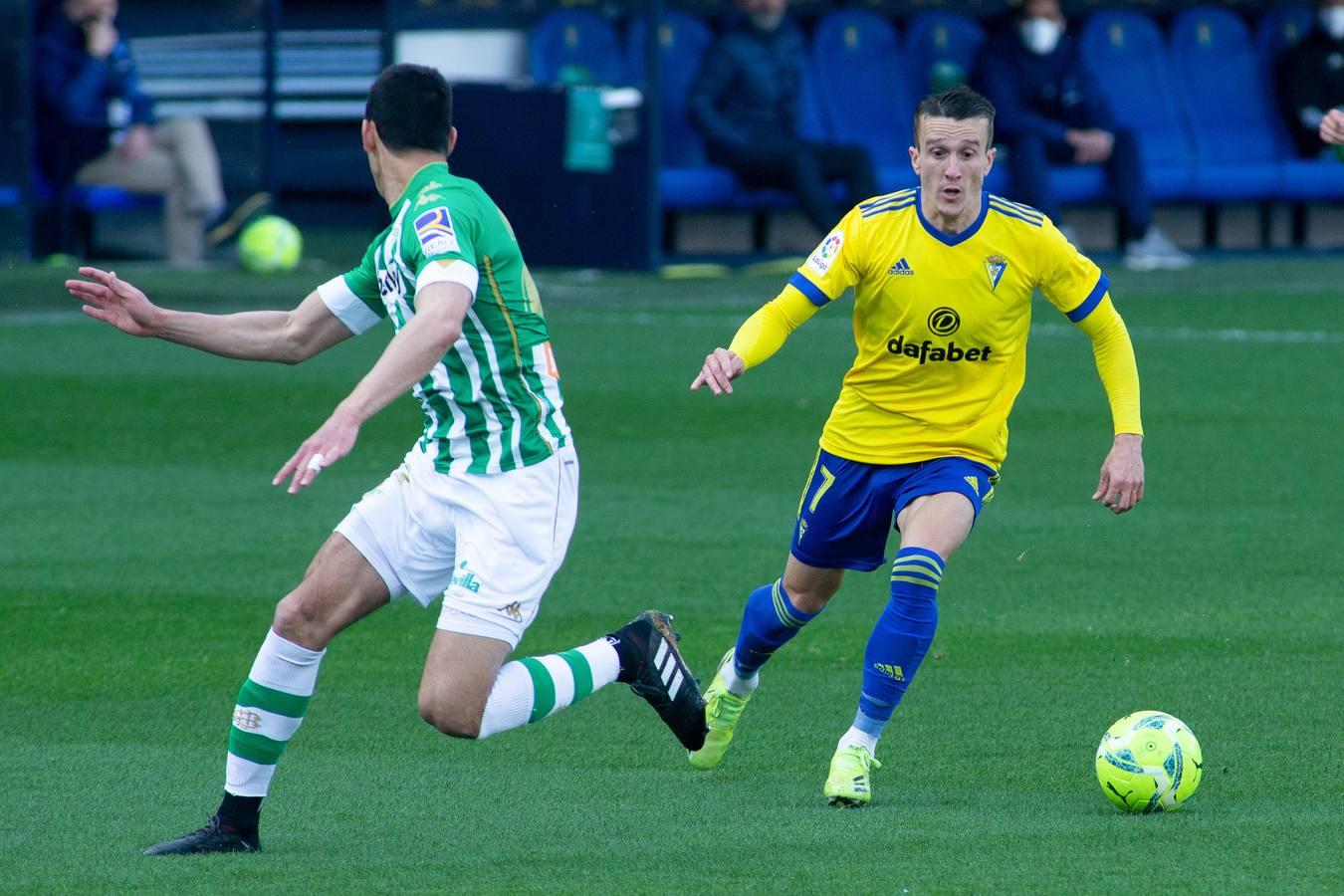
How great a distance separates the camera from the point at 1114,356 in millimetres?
6059

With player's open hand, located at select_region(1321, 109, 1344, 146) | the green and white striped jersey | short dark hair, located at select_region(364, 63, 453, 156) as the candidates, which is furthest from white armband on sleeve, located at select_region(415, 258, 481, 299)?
player's open hand, located at select_region(1321, 109, 1344, 146)

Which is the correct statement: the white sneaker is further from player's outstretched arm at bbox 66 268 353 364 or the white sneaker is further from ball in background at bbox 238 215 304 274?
player's outstretched arm at bbox 66 268 353 364

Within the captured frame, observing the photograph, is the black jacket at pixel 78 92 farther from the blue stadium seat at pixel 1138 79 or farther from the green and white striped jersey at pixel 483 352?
the green and white striped jersey at pixel 483 352

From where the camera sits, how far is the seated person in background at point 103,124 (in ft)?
58.6

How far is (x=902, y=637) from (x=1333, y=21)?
16544mm

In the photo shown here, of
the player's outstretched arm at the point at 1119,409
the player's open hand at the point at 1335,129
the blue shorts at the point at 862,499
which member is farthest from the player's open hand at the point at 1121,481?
the player's open hand at the point at 1335,129

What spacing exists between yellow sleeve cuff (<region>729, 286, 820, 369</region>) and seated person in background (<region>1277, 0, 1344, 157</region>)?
51.3 feet

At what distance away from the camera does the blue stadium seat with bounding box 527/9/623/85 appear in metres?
19.3

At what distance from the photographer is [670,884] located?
4699mm

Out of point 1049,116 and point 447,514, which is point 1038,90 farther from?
point 447,514

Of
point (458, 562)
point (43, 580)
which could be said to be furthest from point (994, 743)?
point (43, 580)

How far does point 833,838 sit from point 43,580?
4.28 metres

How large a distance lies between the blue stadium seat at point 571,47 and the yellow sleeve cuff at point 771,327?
13643 millimetres

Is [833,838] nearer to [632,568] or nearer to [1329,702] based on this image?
[1329,702]
